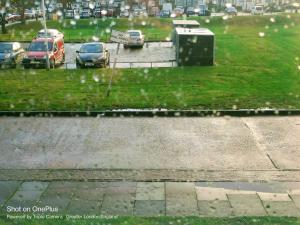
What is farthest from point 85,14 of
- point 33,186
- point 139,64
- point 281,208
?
point 281,208

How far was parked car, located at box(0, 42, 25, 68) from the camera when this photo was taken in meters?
23.3

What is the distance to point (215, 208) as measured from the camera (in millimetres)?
7777

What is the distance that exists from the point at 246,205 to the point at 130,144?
14.0 feet

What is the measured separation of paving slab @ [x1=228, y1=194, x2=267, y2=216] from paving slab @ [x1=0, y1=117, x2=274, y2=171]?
1.64 meters

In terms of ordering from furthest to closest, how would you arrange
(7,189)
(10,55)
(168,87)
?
(10,55) < (168,87) < (7,189)

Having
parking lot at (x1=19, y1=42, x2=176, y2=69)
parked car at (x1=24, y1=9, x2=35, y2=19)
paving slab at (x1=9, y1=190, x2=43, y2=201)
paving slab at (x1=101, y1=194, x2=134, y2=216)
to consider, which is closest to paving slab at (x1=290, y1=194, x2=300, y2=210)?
paving slab at (x1=101, y1=194, x2=134, y2=216)

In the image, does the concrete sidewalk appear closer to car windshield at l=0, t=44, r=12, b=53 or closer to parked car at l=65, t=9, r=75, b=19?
car windshield at l=0, t=44, r=12, b=53

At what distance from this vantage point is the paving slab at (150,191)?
8.26 meters

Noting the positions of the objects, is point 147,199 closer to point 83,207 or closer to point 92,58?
point 83,207

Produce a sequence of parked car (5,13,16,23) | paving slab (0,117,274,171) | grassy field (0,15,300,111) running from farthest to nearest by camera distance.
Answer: parked car (5,13,16,23) → grassy field (0,15,300,111) → paving slab (0,117,274,171)

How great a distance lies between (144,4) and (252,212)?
231ft

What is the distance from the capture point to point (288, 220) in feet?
23.8

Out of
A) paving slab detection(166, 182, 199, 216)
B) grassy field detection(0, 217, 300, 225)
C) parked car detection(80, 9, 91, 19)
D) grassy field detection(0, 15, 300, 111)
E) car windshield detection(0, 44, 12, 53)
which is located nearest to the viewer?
grassy field detection(0, 217, 300, 225)

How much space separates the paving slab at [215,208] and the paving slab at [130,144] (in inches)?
73.1
